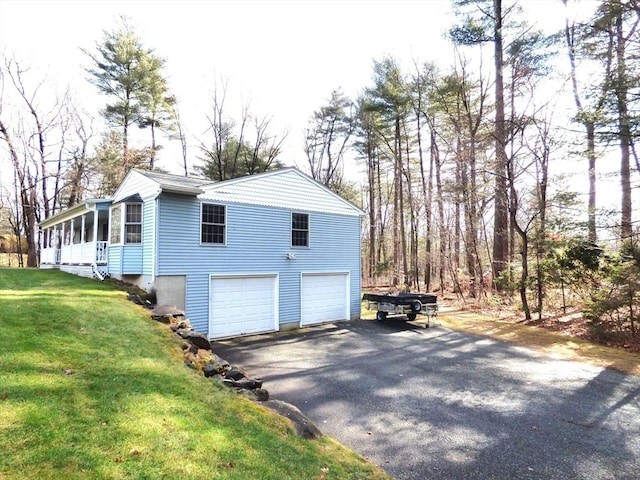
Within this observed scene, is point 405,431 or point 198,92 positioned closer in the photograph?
point 405,431

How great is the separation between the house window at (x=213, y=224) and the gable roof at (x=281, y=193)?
323mm

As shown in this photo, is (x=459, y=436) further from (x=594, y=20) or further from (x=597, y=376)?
(x=594, y=20)

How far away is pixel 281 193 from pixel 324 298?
443cm

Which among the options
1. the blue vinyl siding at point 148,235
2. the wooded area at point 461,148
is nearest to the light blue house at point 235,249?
the blue vinyl siding at point 148,235

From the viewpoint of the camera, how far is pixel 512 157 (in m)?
13.5

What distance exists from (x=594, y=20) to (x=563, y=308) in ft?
33.6

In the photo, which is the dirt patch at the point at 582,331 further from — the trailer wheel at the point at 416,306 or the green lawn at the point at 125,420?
the green lawn at the point at 125,420

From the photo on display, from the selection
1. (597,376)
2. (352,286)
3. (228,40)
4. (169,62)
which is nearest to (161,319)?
(352,286)

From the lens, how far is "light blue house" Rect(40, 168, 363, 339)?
1024 cm

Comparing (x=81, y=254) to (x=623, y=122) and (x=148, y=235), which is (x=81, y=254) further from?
(x=623, y=122)

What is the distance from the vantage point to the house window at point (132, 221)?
10.8m

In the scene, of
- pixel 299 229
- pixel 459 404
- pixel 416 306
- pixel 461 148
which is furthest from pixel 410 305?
pixel 461 148

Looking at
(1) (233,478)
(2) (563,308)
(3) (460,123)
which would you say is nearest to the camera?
(1) (233,478)

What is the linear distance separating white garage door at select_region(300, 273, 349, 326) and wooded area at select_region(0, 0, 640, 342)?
694cm
